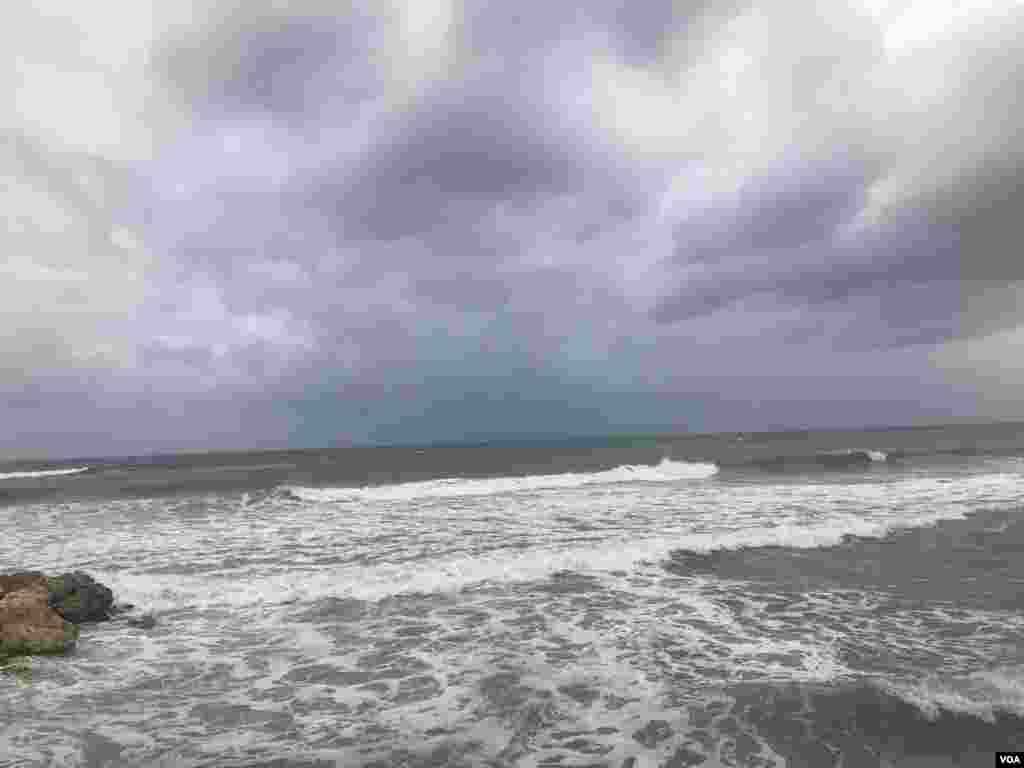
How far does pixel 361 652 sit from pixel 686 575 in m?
8.08

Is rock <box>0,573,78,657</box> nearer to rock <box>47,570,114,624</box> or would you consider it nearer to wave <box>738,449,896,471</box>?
rock <box>47,570,114,624</box>

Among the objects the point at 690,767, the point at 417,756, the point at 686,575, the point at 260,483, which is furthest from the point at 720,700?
the point at 260,483

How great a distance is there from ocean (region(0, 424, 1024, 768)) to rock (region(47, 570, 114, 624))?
1.63 ft

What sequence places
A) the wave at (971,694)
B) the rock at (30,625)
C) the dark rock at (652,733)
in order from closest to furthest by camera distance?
the dark rock at (652,733)
the wave at (971,694)
the rock at (30,625)

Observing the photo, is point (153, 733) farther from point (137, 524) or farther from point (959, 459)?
point (959, 459)

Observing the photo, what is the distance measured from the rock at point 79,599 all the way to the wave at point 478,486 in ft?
64.7

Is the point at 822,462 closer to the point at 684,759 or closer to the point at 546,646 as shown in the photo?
the point at 546,646

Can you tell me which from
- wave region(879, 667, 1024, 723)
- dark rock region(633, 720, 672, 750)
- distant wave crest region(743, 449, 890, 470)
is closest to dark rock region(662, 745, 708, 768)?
dark rock region(633, 720, 672, 750)

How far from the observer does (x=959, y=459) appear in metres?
47.6

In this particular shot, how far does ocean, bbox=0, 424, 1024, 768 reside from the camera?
6617mm

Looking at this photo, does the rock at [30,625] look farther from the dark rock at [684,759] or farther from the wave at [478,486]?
the wave at [478,486]

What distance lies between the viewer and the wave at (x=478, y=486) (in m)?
33.3

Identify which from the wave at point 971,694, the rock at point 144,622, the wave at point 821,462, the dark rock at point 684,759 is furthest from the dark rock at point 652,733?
the wave at point 821,462

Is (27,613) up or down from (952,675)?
up
